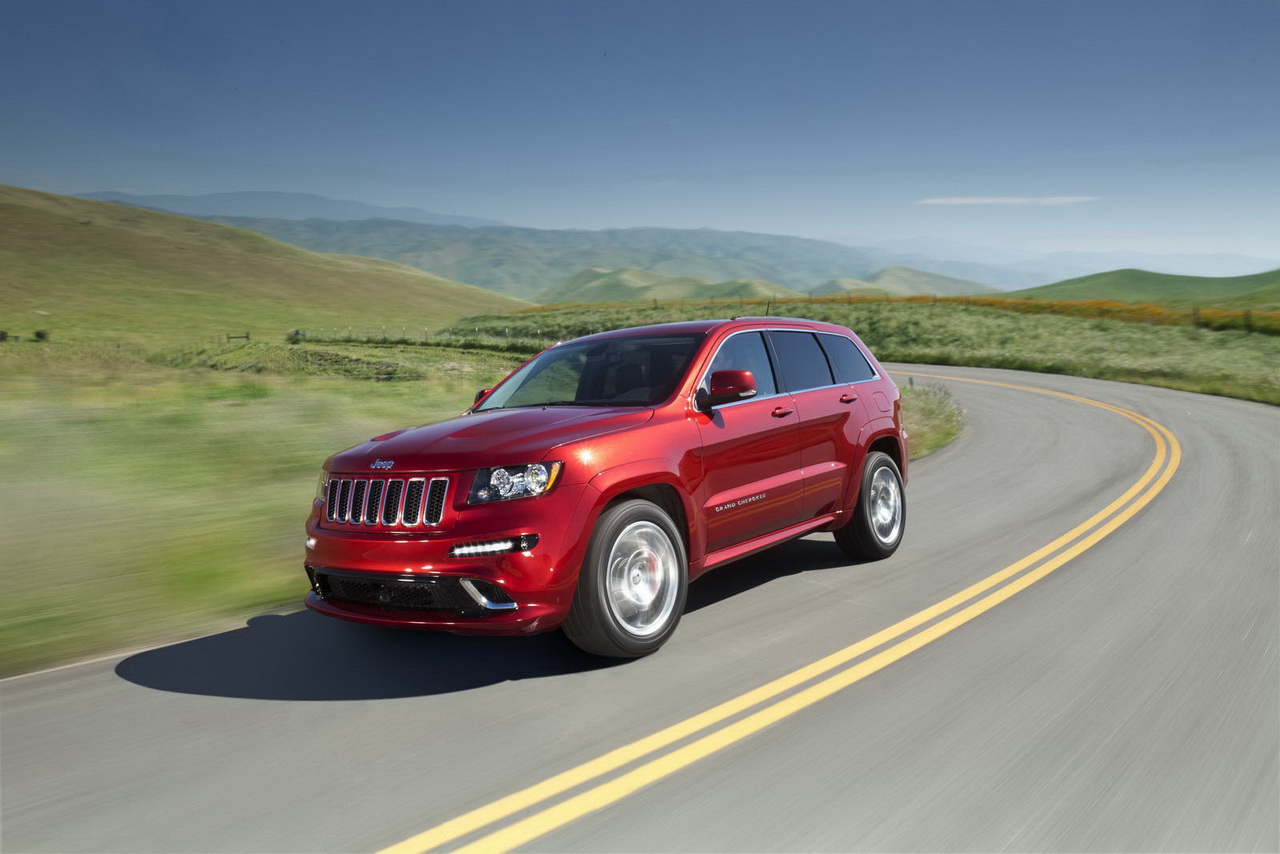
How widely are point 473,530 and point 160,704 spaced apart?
166 cm

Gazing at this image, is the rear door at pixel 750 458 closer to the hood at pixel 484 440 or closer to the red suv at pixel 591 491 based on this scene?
the red suv at pixel 591 491

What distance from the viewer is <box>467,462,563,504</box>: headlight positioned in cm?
462

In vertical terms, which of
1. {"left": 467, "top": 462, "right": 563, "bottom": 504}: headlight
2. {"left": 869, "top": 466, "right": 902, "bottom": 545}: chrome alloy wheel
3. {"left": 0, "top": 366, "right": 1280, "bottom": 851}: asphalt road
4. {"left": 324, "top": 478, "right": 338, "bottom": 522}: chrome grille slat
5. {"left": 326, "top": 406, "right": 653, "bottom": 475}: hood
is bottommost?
{"left": 0, "top": 366, "right": 1280, "bottom": 851}: asphalt road

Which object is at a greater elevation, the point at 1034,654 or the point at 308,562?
the point at 308,562

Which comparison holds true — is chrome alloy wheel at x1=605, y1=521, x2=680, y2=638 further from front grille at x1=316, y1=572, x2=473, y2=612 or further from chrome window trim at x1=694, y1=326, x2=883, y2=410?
chrome window trim at x1=694, y1=326, x2=883, y2=410

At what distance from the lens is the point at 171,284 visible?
11281cm

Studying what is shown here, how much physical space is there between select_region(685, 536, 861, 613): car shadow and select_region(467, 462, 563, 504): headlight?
1.78 m

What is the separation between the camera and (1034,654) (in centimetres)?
502

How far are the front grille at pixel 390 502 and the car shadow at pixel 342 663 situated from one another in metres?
0.77

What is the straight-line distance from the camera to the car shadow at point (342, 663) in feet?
15.5

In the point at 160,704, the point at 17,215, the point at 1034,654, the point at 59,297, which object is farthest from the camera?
the point at 17,215

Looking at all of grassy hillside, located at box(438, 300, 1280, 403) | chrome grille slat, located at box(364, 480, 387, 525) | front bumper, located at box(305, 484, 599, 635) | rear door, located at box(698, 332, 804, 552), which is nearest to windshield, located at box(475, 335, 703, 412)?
rear door, located at box(698, 332, 804, 552)

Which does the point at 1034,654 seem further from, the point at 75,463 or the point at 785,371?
the point at 75,463

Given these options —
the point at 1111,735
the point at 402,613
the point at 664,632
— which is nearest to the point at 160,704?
the point at 402,613
